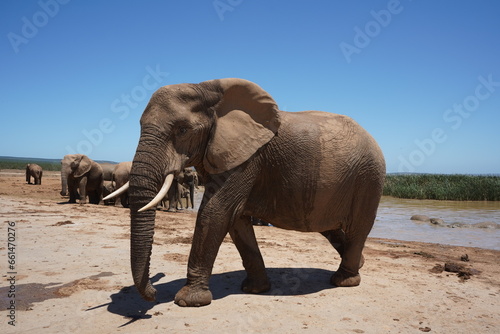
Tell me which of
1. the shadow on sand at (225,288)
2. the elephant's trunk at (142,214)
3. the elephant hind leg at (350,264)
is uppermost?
the elephant's trunk at (142,214)

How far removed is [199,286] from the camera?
14.1ft

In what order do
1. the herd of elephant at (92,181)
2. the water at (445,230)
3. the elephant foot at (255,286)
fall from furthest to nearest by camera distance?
1. the herd of elephant at (92,181)
2. the water at (445,230)
3. the elephant foot at (255,286)

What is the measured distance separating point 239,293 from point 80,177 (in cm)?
1336

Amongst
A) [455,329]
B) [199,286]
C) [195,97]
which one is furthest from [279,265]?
[195,97]

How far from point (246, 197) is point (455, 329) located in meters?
2.44


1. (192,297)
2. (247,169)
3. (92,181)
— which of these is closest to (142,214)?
(192,297)

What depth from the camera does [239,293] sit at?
191 inches

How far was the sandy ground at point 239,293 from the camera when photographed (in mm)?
3803

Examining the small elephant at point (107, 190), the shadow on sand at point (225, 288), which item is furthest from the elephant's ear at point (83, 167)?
the shadow on sand at point (225, 288)

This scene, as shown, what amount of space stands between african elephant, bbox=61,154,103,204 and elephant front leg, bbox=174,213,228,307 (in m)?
12.9

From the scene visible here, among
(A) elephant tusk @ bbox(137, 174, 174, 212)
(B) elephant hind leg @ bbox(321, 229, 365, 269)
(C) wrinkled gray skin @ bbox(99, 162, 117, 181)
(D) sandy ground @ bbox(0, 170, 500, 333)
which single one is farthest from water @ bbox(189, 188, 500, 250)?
(C) wrinkled gray skin @ bbox(99, 162, 117, 181)

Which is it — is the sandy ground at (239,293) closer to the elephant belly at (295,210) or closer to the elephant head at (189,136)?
the elephant head at (189,136)

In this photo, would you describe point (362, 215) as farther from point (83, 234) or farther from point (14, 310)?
point (83, 234)

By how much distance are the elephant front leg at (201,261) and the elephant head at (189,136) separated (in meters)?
0.49
